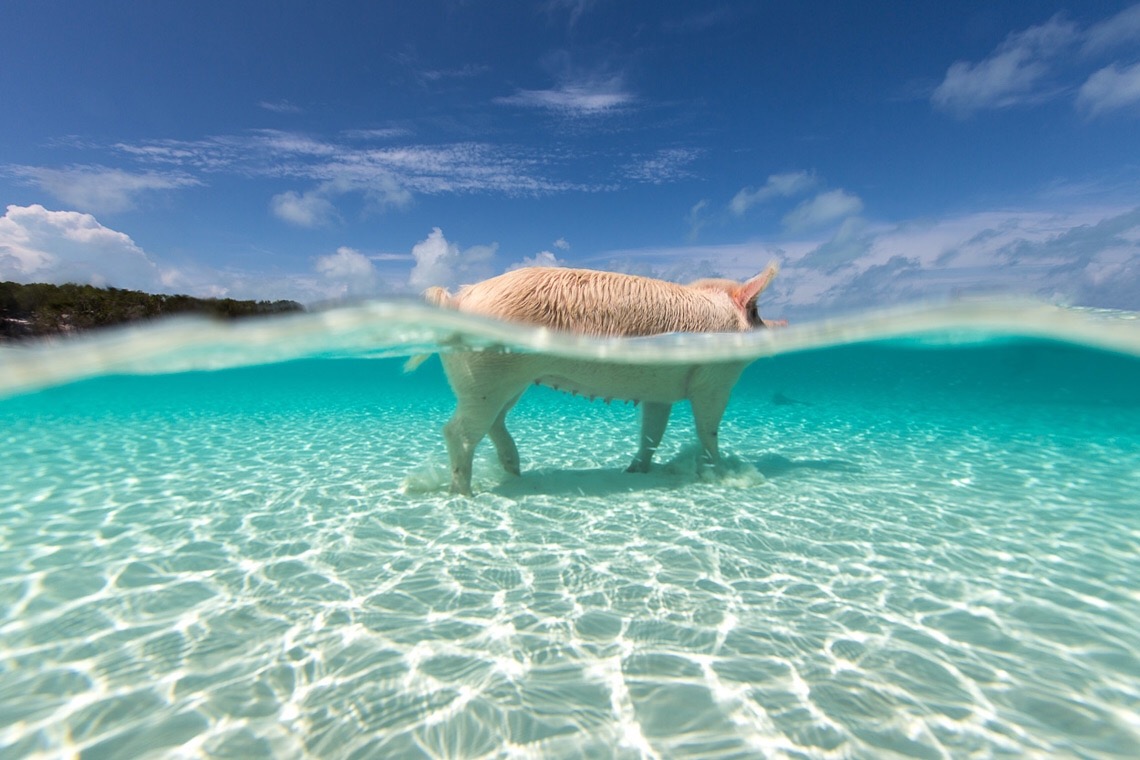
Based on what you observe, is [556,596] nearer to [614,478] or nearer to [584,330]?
[584,330]

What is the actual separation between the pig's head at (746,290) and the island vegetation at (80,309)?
477 cm

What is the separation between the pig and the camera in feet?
15.7

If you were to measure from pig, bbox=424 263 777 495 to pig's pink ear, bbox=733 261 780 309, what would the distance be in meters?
0.01

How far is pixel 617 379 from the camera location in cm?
522

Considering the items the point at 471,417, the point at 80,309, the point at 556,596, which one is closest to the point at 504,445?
the point at 471,417

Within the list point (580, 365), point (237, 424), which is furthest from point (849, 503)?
point (237, 424)

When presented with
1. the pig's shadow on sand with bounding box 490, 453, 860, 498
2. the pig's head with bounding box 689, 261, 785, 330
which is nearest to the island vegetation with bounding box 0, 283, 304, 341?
the pig's shadow on sand with bounding box 490, 453, 860, 498

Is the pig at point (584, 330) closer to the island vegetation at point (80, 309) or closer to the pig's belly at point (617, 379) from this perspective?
the pig's belly at point (617, 379)

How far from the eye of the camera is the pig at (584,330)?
189 inches

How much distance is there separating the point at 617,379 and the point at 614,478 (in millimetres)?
1972

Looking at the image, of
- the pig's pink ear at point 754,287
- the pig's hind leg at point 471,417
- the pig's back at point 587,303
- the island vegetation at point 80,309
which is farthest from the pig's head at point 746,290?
the island vegetation at point 80,309

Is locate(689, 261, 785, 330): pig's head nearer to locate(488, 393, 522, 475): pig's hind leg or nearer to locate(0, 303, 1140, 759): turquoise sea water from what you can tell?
locate(0, 303, 1140, 759): turquoise sea water

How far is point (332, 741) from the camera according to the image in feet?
7.68

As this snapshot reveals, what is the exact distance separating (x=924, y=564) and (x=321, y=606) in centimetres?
480
